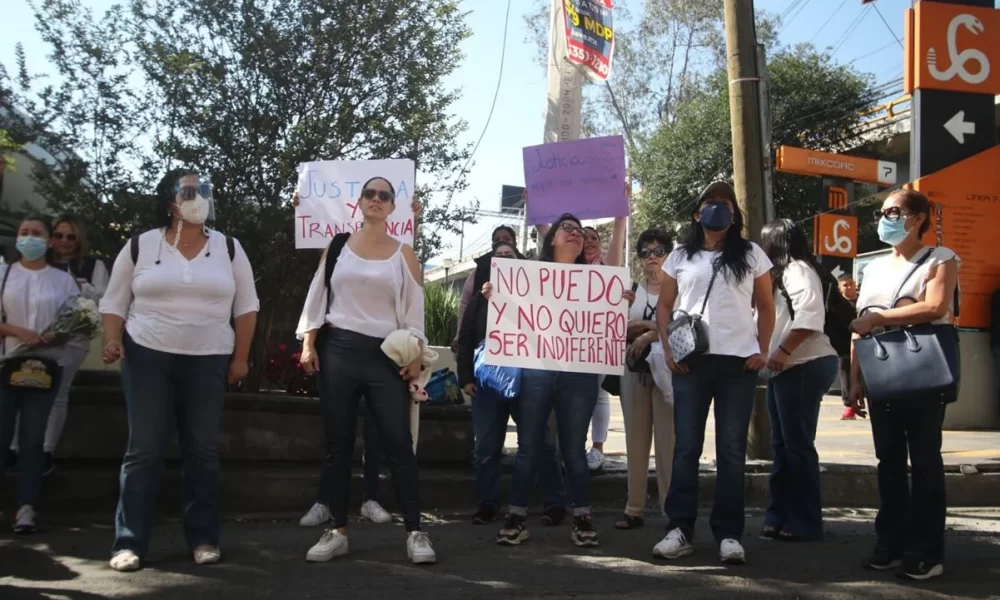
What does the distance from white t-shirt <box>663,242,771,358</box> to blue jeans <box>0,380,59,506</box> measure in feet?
11.9

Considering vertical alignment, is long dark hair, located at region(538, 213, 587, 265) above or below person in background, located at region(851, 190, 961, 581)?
above

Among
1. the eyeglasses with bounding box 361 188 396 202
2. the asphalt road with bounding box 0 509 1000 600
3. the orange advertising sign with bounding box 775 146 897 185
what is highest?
the orange advertising sign with bounding box 775 146 897 185

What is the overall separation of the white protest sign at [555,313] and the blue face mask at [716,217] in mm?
670

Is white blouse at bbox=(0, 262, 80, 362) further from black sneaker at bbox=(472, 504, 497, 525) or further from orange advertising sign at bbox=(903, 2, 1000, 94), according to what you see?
orange advertising sign at bbox=(903, 2, 1000, 94)

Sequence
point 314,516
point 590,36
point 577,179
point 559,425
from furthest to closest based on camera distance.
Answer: point 590,36
point 577,179
point 314,516
point 559,425

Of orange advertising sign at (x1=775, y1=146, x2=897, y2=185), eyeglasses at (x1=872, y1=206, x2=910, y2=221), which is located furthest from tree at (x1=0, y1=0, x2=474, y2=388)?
orange advertising sign at (x1=775, y1=146, x2=897, y2=185)

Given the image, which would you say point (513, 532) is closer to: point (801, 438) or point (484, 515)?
point (484, 515)

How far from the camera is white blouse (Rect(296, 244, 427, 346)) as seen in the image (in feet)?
16.2

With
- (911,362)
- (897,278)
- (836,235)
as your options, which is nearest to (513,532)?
(911,362)

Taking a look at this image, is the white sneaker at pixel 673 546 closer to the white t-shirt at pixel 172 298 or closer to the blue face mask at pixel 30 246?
the white t-shirt at pixel 172 298

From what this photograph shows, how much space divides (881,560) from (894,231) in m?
1.66

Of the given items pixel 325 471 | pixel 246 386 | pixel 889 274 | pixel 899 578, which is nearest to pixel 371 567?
pixel 325 471

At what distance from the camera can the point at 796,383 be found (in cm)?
564

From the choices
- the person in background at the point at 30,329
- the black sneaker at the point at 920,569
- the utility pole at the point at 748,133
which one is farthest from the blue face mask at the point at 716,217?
the person in background at the point at 30,329
